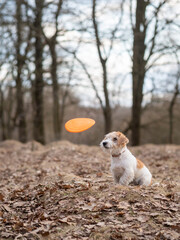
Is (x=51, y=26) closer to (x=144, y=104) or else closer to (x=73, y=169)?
(x=144, y=104)

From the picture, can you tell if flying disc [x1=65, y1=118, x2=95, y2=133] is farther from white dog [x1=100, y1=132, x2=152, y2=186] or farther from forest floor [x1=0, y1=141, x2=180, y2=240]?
forest floor [x1=0, y1=141, x2=180, y2=240]

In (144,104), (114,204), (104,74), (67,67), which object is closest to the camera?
(114,204)

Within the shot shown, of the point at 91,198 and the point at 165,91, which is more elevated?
the point at 165,91

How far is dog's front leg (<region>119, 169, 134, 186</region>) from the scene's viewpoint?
20.4 ft

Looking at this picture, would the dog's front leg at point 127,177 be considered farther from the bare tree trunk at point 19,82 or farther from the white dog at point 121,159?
the bare tree trunk at point 19,82

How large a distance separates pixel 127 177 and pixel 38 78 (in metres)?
14.4

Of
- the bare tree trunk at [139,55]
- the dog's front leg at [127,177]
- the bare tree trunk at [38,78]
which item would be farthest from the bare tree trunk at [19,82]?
the dog's front leg at [127,177]

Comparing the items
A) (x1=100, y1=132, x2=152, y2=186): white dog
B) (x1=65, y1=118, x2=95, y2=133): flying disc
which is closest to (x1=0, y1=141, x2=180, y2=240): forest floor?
(x1=100, y1=132, x2=152, y2=186): white dog

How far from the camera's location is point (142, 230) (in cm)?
473

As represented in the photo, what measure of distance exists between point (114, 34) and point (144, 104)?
24.4ft

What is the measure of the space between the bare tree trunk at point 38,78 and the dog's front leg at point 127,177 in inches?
452

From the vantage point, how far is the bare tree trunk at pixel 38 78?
57.2ft

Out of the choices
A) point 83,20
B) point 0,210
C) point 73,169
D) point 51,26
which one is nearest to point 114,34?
point 83,20

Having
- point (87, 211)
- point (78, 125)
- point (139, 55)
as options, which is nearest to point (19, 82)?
point (139, 55)
